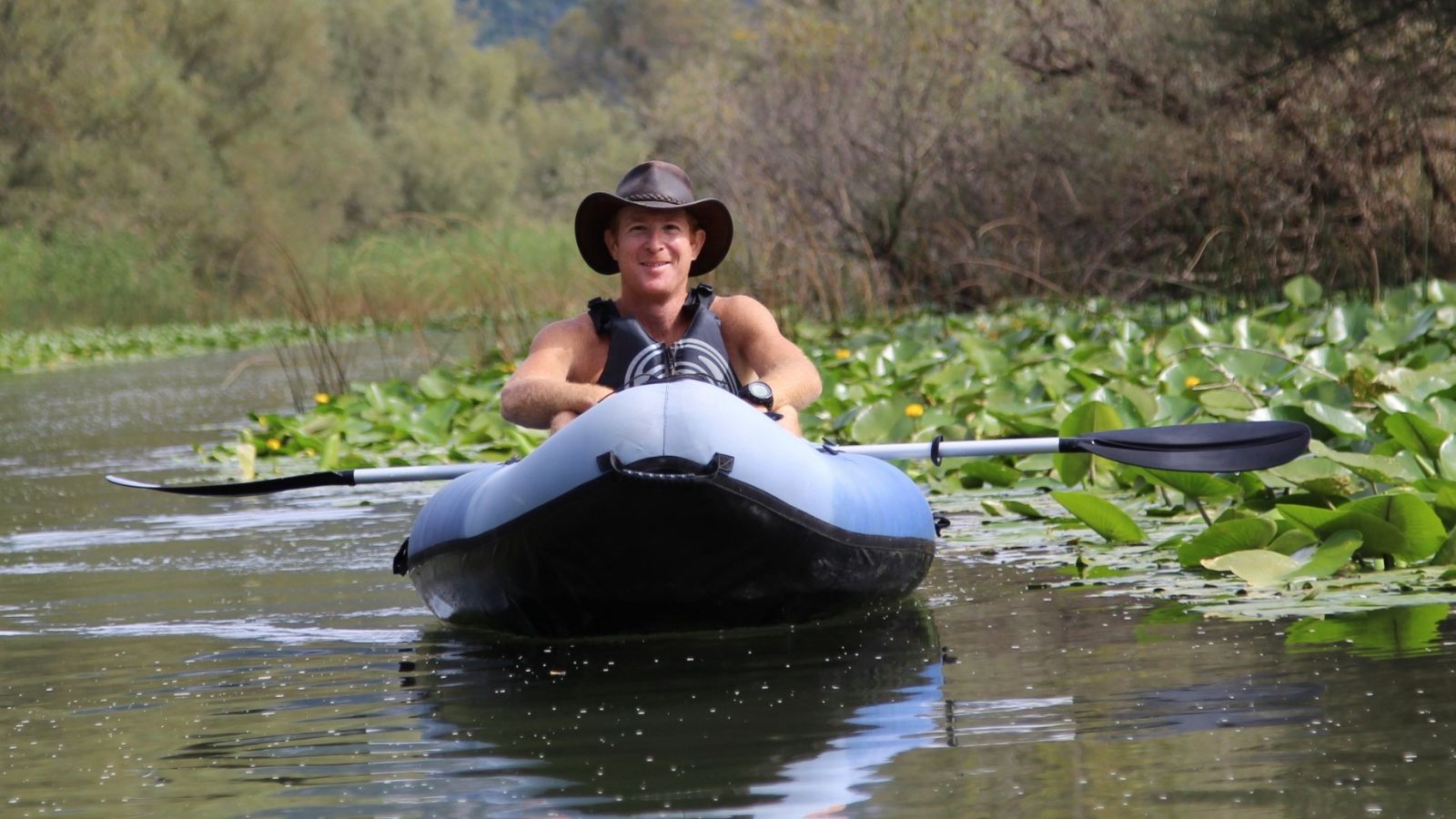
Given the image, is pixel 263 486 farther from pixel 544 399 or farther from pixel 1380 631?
pixel 1380 631

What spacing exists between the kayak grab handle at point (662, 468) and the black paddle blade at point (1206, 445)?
4.26ft

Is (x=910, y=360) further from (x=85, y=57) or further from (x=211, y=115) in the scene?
(x=211, y=115)

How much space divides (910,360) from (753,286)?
3856 mm

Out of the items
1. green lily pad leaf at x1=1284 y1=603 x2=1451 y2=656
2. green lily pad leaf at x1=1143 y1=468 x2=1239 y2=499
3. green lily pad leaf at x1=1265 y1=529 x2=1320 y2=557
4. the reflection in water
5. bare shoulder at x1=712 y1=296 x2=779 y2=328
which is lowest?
Result: the reflection in water

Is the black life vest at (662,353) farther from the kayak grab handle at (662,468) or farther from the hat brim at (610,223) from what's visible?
the kayak grab handle at (662,468)

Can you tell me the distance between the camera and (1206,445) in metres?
4.35

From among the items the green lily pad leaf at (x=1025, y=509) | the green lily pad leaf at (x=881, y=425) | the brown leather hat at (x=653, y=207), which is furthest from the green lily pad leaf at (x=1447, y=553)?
the green lily pad leaf at (x=881, y=425)

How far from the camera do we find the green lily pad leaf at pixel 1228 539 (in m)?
3.97

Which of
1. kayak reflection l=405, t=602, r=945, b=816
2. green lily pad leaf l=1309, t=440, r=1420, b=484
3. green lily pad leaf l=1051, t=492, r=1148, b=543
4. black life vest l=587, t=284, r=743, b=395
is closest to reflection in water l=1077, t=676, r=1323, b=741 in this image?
kayak reflection l=405, t=602, r=945, b=816

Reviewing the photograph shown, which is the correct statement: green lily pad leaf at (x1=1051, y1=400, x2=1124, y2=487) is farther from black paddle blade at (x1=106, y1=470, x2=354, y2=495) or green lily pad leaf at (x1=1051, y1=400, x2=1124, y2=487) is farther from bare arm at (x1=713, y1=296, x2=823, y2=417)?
black paddle blade at (x1=106, y1=470, x2=354, y2=495)

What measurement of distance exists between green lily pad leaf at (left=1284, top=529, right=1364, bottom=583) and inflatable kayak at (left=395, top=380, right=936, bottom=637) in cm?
83

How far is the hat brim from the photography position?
435cm

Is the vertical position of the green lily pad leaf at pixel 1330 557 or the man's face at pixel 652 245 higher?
the man's face at pixel 652 245

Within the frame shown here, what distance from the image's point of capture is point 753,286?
1233 centimetres
